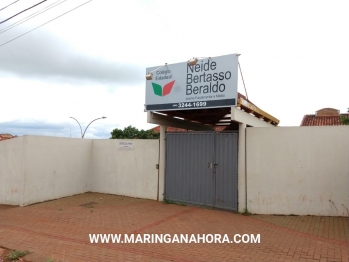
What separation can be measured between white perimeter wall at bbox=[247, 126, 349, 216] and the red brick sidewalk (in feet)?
2.38

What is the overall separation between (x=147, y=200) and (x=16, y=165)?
4.20 meters

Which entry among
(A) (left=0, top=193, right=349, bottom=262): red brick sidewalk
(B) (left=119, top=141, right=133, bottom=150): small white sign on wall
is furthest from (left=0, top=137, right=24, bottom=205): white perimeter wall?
(B) (left=119, top=141, right=133, bottom=150): small white sign on wall

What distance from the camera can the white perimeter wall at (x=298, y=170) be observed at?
22.2 feet

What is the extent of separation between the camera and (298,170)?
705 cm

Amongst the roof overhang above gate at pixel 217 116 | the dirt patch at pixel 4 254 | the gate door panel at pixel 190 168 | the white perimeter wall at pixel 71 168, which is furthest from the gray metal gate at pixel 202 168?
the dirt patch at pixel 4 254

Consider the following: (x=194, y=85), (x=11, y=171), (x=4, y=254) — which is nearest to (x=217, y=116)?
(x=194, y=85)

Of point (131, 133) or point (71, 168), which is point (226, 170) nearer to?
point (71, 168)

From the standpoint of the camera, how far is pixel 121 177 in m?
9.99

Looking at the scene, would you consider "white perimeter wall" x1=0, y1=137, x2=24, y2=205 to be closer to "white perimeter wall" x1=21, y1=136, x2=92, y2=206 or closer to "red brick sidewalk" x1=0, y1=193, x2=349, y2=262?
"white perimeter wall" x1=21, y1=136, x2=92, y2=206

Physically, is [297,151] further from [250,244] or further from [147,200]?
[147,200]

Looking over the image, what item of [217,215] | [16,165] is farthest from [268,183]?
[16,165]

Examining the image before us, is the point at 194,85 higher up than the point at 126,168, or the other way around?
the point at 194,85

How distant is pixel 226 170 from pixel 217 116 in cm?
196

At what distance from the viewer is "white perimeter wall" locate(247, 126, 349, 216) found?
22.2ft
